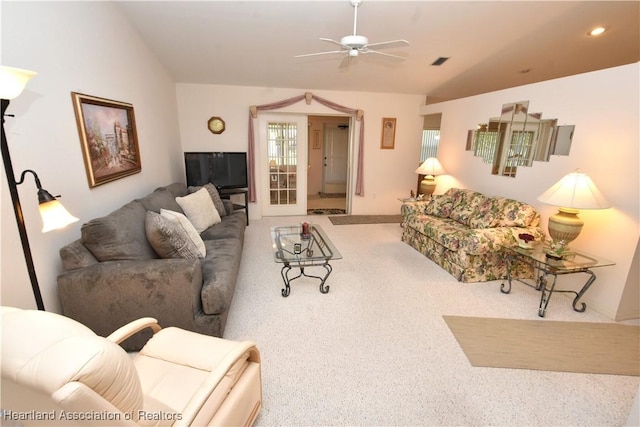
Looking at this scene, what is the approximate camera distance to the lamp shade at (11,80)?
3.62 feet

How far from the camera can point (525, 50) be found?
3586 mm

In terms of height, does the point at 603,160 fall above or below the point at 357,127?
below

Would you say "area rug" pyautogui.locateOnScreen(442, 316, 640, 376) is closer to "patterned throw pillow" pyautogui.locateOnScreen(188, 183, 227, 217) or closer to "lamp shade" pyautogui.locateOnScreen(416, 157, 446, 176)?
"lamp shade" pyautogui.locateOnScreen(416, 157, 446, 176)

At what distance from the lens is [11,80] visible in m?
1.13

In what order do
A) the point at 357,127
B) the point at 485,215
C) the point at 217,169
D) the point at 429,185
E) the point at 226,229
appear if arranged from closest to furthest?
1. the point at 226,229
2. the point at 485,215
3. the point at 217,169
4. the point at 429,185
5. the point at 357,127

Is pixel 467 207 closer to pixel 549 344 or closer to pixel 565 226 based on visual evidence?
A: pixel 565 226

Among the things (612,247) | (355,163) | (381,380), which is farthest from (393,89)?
(381,380)

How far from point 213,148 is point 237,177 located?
0.75 meters

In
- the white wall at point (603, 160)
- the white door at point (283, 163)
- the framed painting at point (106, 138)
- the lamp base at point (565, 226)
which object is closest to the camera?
the framed painting at point (106, 138)

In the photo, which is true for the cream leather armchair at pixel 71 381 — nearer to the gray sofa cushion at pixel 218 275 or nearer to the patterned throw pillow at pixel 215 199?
the gray sofa cushion at pixel 218 275

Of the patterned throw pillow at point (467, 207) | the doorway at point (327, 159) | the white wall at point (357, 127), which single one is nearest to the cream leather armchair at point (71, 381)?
the patterned throw pillow at point (467, 207)

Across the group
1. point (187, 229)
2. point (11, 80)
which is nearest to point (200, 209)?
point (187, 229)

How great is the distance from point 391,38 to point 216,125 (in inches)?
121

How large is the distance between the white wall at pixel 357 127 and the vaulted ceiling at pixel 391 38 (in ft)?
0.86
